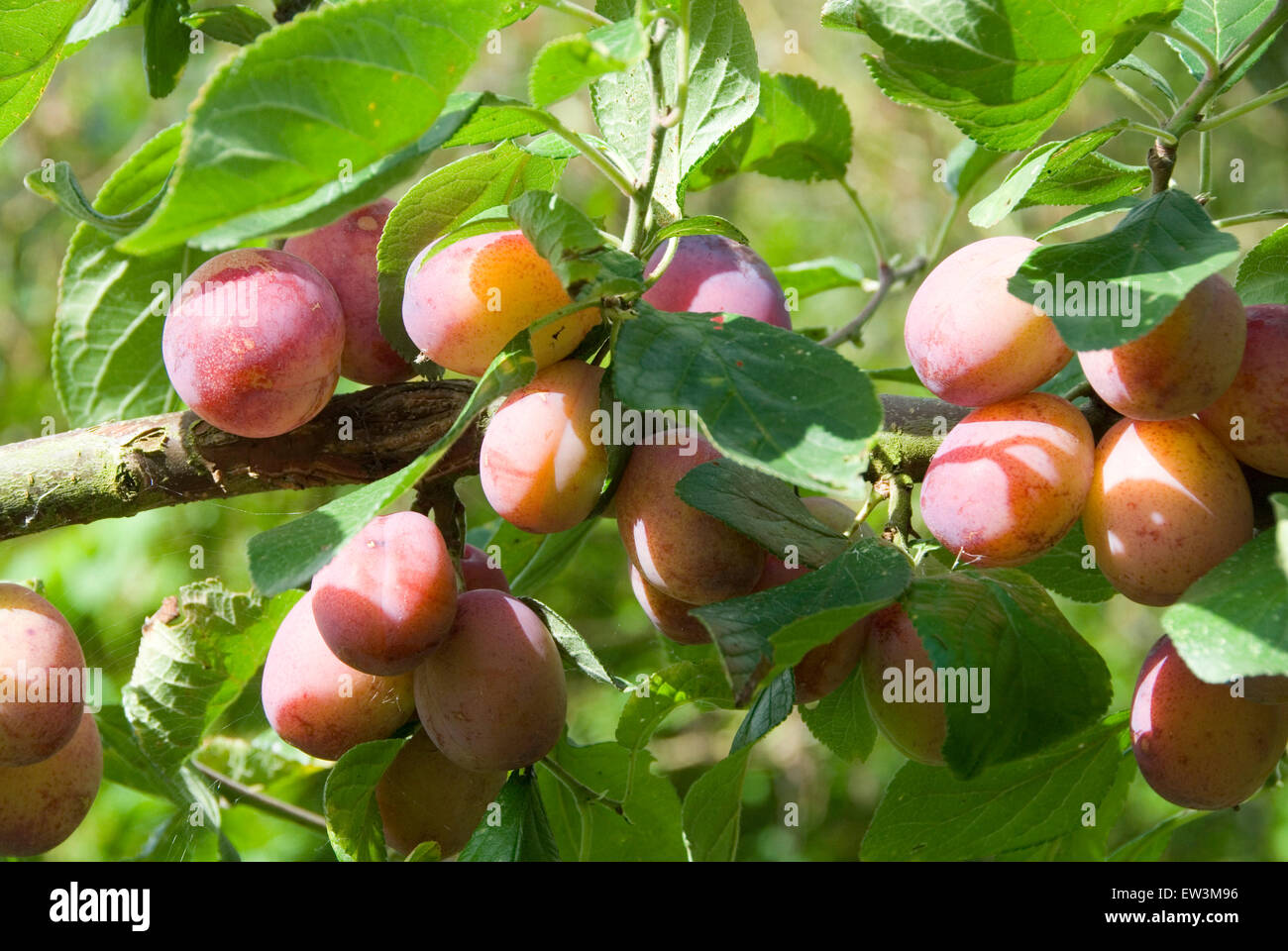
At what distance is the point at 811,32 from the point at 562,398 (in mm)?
2789

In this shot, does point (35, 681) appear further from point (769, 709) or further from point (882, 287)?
point (882, 287)

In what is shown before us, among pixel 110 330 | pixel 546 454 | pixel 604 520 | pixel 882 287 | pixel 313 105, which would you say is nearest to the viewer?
pixel 313 105

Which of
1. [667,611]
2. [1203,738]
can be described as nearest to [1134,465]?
[1203,738]

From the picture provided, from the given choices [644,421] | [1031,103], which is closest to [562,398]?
[644,421]

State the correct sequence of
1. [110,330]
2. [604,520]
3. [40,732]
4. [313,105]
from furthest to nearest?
[604,520], [110,330], [40,732], [313,105]

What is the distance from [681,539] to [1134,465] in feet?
0.69

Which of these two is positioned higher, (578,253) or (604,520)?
(578,253)

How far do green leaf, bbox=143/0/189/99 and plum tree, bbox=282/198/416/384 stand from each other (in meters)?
0.17

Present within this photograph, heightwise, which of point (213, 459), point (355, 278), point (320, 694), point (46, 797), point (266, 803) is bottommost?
point (266, 803)

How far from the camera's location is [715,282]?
0.56 m

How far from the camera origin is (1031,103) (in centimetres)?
52

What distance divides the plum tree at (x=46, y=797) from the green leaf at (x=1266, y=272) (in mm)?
729

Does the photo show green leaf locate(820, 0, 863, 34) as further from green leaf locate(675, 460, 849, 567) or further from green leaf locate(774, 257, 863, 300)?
green leaf locate(774, 257, 863, 300)
